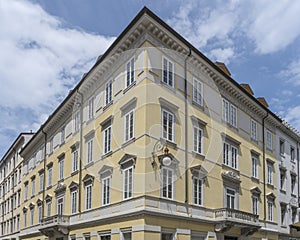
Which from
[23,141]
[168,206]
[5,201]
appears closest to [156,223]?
[168,206]

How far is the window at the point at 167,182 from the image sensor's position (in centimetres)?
1923

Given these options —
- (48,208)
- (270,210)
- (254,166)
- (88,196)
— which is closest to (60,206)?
(48,208)

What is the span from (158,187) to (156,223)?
5.25ft

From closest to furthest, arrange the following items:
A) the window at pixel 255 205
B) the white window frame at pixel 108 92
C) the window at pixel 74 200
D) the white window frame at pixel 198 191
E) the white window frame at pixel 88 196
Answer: the white window frame at pixel 198 191 < the white window frame at pixel 108 92 < the white window frame at pixel 88 196 < the window at pixel 74 200 < the window at pixel 255 205

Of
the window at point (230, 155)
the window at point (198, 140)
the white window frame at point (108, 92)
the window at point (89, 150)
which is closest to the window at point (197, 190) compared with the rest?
the window at point (198, 140)

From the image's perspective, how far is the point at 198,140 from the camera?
2217 cm

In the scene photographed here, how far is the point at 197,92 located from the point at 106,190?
7138mm

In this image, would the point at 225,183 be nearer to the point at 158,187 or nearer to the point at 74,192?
the point at 158,187

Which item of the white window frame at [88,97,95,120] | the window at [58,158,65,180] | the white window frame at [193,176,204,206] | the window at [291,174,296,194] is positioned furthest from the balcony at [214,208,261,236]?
the window at [58,158,65,180]

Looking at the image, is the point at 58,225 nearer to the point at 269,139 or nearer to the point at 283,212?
the point at 269,139

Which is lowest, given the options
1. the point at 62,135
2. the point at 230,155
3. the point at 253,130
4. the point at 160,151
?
the point at 160,151

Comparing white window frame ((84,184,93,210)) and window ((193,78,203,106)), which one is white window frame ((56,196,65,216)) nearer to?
white window frame ((84,184,93,210))

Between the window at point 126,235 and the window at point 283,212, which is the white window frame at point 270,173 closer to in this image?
the window at point 283,212

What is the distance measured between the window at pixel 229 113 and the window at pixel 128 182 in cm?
820
